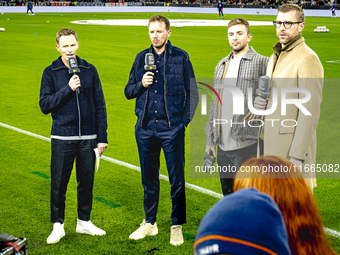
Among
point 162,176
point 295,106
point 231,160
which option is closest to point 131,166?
point 162,176

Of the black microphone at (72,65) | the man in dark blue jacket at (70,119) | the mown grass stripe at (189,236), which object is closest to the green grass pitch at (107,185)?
the mown grass stripe at (189,236)

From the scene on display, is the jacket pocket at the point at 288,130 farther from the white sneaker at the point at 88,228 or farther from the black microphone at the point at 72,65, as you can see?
the white sneaker at the point at 88,228

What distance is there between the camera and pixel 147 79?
4711 mm

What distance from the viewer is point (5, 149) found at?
28.1 feet

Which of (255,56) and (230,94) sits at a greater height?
(255,56)

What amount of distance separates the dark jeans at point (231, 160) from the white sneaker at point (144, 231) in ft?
3.22

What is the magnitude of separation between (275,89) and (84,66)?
6.81 feet

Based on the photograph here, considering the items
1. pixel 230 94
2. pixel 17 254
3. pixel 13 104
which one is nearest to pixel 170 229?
pixel 230 94

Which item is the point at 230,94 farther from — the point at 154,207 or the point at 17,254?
the point at 17,254

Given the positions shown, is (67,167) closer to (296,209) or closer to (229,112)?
(229,112)

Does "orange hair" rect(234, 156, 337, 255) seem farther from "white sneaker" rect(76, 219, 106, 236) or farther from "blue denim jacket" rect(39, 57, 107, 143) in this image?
"white sneaker" rect(76, 219, 106, 236)

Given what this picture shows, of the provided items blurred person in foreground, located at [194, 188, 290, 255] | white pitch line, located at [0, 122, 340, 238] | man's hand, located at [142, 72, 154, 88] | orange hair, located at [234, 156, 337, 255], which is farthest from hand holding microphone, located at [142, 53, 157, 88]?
blurred person in foreground, located at [194, 188, 290, 255]

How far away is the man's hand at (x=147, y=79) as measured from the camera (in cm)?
471

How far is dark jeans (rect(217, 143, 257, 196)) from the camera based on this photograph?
15.6ft
